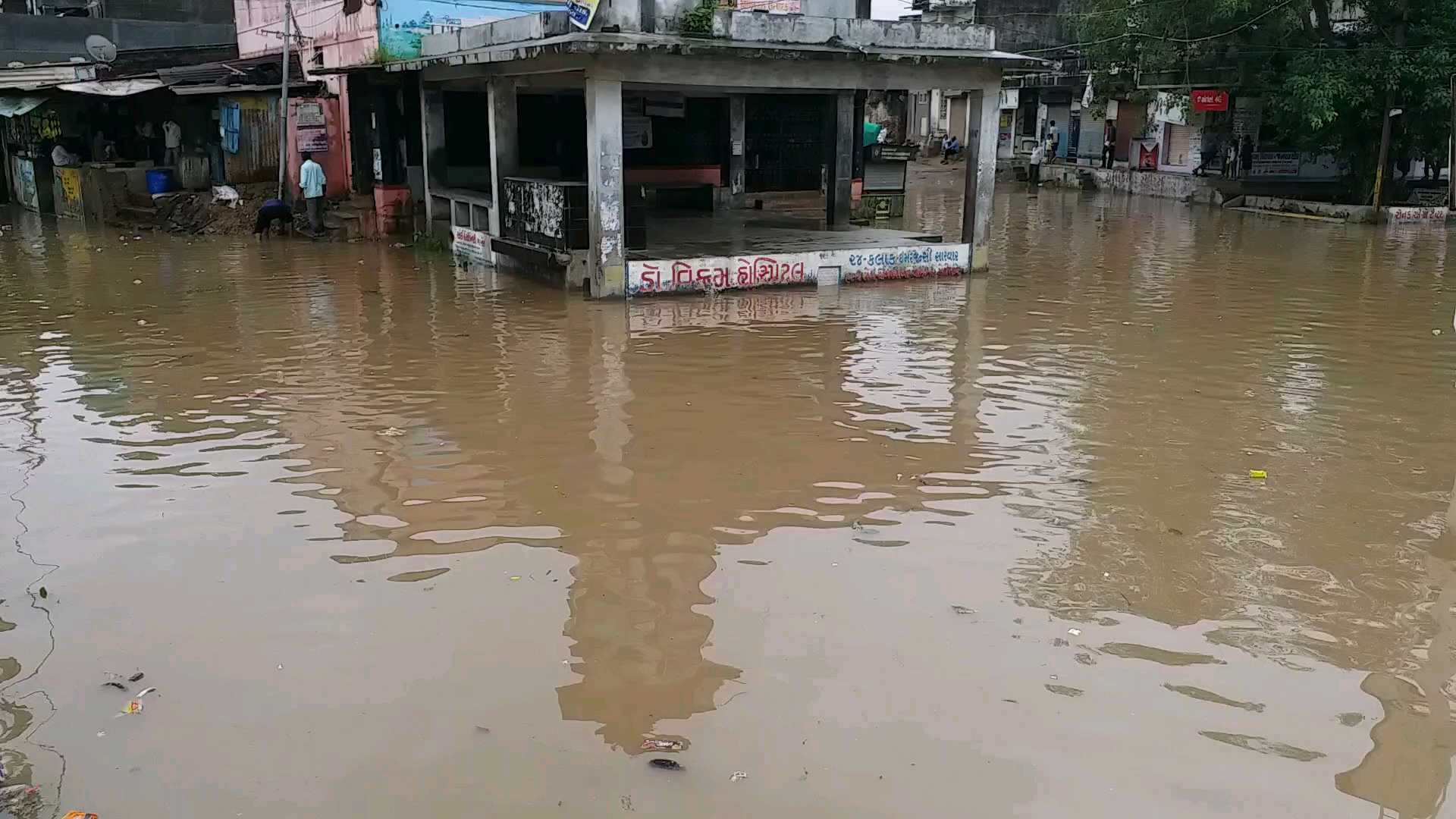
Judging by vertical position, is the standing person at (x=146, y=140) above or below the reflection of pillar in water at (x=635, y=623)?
above

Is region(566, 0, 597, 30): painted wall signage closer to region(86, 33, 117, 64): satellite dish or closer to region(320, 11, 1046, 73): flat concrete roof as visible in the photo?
region(320, 11, 1046, 73): flat concrete roof

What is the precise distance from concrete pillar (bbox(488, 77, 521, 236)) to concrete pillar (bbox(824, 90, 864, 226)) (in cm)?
734

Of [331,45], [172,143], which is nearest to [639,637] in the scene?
[331,45]

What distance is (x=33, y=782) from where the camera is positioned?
13.5ft

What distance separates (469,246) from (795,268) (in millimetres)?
5684

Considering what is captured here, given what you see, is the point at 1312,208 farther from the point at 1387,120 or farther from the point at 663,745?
the point at 663,745

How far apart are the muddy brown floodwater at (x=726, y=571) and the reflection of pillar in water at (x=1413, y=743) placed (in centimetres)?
2

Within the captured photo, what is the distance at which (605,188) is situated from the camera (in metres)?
14.1

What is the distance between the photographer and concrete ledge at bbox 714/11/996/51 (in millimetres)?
13867

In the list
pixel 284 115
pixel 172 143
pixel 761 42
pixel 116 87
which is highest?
pixel 761 42

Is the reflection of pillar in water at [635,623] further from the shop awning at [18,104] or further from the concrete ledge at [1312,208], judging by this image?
the concrete ledge at [1312,208]

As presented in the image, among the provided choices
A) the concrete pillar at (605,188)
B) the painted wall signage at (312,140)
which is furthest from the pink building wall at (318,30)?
the concrete pillar at (605,188)

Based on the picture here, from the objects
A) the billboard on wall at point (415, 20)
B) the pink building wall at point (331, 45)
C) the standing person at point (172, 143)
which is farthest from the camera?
the standing person at point (172, 143)

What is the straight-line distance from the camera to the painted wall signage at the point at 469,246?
17328mm
